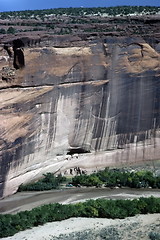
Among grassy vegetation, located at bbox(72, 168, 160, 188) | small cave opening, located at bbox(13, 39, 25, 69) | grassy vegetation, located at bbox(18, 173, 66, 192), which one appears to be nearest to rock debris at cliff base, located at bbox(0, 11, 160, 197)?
small cave opening, located at bbox(13, 39, 25, 69)

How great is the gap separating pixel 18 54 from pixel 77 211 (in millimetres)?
6854

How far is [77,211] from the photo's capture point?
20.0 m

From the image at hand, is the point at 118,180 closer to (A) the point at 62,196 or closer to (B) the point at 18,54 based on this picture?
(A) the point at 62,196

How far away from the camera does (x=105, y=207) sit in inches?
789

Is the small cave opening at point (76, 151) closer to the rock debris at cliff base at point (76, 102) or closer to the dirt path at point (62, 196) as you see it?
the rock debris at cliff base at point (76, 102)

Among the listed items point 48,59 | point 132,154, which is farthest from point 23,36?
point 132,154

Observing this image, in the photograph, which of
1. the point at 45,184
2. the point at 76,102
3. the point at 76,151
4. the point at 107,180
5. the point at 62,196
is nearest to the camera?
the point at 62,196

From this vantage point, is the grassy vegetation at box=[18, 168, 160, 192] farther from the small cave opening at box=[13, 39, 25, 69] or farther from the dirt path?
the small cave opening at box=[13, 39, 25, 69]

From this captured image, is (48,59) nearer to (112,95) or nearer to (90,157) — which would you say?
(112,95)

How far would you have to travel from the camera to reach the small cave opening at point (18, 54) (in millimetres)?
20281

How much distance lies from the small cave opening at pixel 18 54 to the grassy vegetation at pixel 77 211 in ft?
19.4

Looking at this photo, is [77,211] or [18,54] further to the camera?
[18,54]

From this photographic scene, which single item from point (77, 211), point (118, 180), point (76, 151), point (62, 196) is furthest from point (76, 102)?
point (77, 211)

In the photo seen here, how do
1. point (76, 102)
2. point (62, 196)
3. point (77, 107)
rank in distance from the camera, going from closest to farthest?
point (62, 196)
point (76, 102)
point (77, 107)
